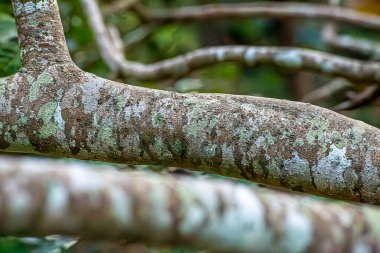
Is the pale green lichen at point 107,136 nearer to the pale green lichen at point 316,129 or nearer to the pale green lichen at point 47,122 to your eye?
the pale green lichen at point 47,122

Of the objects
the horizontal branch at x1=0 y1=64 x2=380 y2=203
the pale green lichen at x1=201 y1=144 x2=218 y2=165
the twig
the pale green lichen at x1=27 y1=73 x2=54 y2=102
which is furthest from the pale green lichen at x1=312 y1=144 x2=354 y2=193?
the twig

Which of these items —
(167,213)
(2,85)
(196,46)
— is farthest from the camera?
(196,46)

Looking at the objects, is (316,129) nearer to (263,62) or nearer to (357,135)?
(357,135)

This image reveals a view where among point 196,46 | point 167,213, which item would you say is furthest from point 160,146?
point 196,46

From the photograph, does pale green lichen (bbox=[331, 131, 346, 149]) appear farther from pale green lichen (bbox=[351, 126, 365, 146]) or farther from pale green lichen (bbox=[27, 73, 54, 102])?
pale green lichen (bbox=[27, 73, 54, 102])

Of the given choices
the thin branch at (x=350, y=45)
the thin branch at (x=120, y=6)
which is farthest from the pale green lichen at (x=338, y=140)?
the thin branch at (x=120, y=6)

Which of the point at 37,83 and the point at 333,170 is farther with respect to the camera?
the point at 37,83
